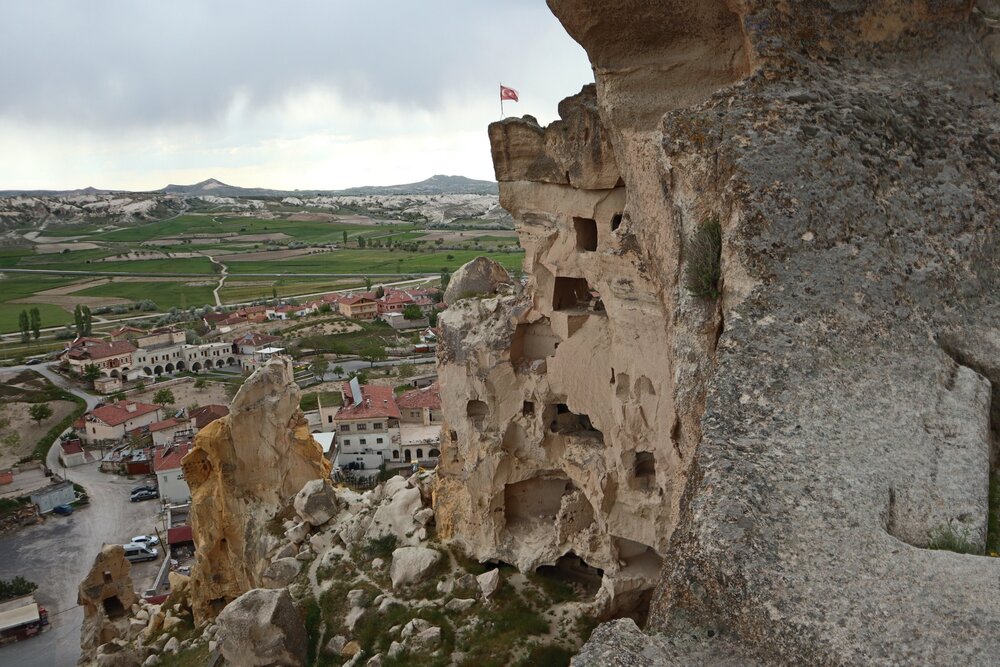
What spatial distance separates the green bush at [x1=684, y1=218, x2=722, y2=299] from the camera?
8.11 metres

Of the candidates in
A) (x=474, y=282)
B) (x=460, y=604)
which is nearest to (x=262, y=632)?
(x=460, y=604)

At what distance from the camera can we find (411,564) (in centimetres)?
1902

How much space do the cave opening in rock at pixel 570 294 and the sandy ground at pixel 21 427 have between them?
5393 centimetres

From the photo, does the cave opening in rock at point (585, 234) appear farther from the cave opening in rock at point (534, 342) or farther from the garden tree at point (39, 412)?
the garden tree at point (39, 412)

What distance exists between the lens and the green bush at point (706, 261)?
8.11m

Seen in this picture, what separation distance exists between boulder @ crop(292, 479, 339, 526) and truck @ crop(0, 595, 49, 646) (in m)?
20.1

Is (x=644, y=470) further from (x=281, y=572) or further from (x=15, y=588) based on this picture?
(x=15, y=588)

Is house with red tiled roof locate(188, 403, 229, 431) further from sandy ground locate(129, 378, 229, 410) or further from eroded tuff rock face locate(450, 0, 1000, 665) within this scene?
eroded tuff rock face locate(450, 0, 1000, 665)

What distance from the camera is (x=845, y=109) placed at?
8141mm

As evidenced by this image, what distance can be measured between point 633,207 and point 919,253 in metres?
5.23

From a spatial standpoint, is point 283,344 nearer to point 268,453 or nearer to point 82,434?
point 82,434

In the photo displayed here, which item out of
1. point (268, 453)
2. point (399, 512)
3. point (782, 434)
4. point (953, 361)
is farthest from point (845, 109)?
point (268, 453)

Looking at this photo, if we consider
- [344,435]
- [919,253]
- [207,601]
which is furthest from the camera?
[344,435]

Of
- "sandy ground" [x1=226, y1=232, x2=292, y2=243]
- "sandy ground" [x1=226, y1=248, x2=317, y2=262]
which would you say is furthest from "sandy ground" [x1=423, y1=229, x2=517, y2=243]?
"sandy ground" [x1=226, y1=232, x2=292, y2=243]
